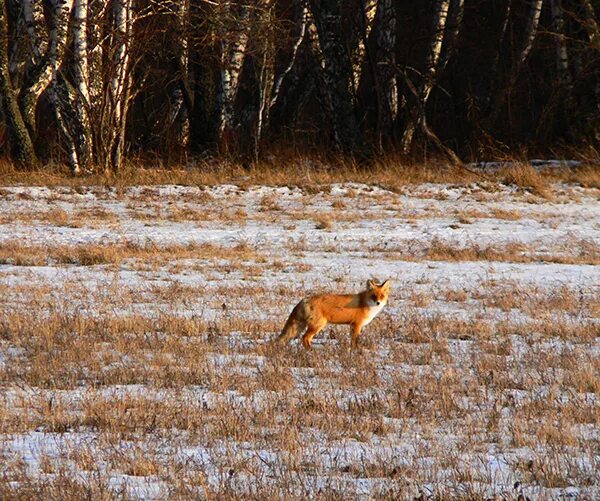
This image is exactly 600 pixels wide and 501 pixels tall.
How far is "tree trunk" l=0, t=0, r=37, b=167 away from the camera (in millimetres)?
23531

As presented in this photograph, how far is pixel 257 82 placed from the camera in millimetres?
27672

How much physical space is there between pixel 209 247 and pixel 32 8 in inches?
364

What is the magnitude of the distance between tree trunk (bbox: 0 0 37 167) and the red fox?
15.7 metres

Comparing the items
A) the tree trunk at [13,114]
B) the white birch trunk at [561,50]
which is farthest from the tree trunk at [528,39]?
the tree trunk at [13,114]

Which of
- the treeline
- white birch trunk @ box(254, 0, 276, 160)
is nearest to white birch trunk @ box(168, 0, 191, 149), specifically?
the treeline

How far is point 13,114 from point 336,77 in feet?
24.1

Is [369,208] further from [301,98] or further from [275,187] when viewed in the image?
[301,98]

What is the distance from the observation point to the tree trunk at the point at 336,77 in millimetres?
24984

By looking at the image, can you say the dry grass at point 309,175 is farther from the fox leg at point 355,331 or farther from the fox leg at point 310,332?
the fox leg at point 310,332

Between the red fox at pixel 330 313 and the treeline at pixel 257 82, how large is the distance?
1356 centimetres

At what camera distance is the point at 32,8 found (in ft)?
73.9

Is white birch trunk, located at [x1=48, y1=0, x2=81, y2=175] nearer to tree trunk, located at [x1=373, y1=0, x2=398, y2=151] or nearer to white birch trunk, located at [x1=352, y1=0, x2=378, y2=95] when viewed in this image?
tree trunk, located at [x1=373, y1=0, x2=398, y2=151]

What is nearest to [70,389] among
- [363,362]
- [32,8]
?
[363,362]

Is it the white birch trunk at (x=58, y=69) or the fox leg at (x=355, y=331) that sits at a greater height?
the white birch trunk at (x=58, y=69)
